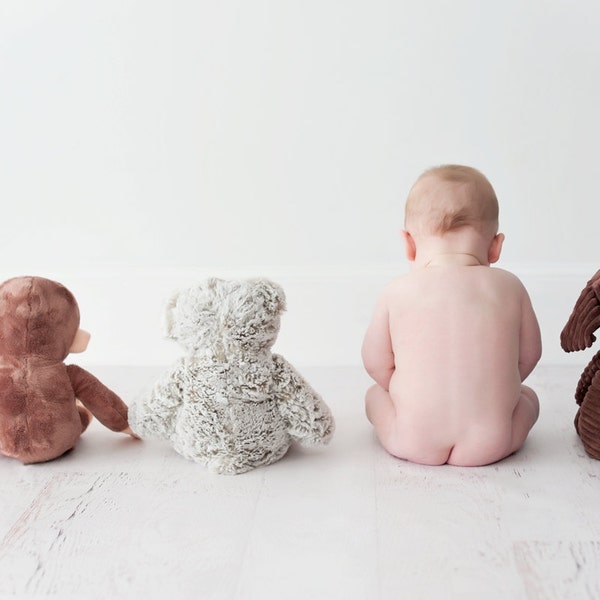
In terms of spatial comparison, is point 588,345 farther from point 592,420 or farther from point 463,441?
point 463,441

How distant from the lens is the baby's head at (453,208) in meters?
1.55

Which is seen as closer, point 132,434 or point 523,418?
point 523,418

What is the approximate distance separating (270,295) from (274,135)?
3.72ft

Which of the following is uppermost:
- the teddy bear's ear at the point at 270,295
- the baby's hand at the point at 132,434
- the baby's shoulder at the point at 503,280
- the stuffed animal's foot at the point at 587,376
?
the baby's shoulder at the point at 503,280

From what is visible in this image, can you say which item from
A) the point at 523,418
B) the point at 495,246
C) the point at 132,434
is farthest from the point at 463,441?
the point at 132,434

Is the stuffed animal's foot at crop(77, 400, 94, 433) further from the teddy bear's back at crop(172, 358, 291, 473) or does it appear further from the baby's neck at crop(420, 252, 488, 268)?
the baby's neck at crop(420, 252, 488, 268)

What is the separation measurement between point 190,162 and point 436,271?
1242mm

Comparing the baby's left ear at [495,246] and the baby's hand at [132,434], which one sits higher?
the baby's left ear at [495,246]

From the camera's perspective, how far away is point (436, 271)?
155cm

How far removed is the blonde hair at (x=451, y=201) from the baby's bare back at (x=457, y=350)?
8cm

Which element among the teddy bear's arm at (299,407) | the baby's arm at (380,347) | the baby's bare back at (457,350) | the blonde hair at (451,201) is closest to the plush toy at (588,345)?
the baby's bare back at (457,350)

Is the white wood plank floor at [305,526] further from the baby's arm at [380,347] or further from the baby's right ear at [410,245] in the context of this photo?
the baby's right ear at [410,245]

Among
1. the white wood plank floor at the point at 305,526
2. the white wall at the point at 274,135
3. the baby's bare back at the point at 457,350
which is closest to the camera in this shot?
the white wood plank floor at the point at 305,526

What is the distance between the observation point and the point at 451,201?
155cm
